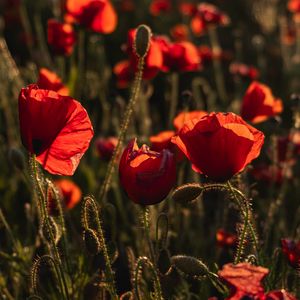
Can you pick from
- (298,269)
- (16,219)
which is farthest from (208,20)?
(298,269)

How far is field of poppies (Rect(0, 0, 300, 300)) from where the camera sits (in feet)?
4.91

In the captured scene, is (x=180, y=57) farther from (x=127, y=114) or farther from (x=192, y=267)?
(x=192, y=267)

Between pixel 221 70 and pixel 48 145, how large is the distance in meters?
3.98

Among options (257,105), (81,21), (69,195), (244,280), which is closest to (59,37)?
(81,21)

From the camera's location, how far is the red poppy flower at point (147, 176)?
148cm

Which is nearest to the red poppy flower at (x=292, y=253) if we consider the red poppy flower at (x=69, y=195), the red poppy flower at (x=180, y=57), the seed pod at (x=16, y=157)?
the seed pod at (x=16, y=157)

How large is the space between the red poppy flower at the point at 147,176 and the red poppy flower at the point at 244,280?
0.36 metres

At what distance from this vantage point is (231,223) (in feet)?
9.71

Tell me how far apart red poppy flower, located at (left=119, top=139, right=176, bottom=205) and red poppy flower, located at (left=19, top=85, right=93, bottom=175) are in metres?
0.14

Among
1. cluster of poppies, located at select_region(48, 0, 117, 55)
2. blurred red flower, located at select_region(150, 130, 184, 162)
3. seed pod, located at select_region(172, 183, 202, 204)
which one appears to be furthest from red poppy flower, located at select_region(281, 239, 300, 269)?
cluster of poppies, located at select_region(48, 0, 117, 55)

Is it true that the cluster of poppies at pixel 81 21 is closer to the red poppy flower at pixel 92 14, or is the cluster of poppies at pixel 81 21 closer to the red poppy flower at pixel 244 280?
the red poppy flower at pixel 92 14

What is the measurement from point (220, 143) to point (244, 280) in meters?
0.41

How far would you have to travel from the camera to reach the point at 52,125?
152 cm

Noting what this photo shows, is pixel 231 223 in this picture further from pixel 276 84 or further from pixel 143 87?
pixel 276 84
